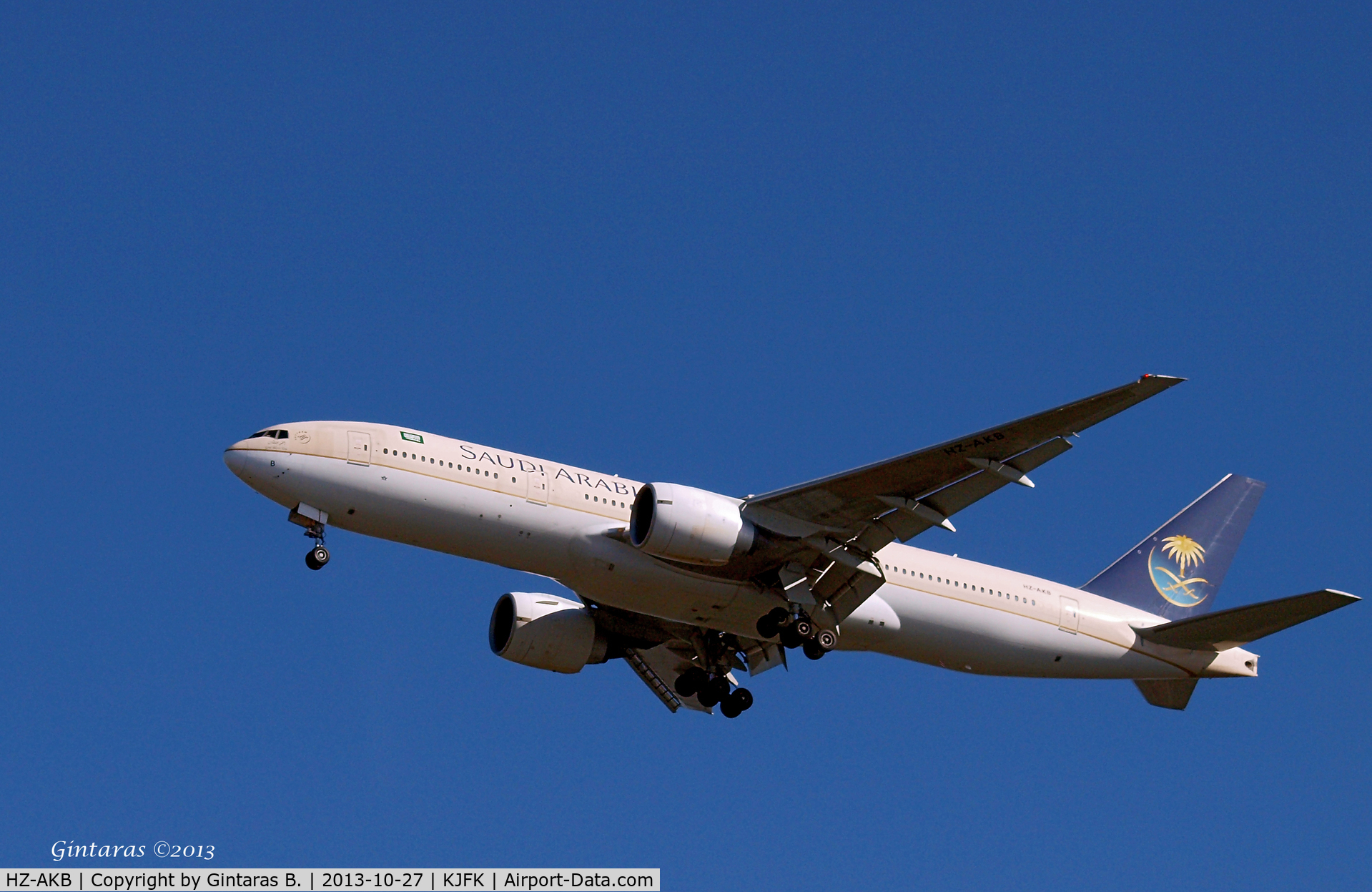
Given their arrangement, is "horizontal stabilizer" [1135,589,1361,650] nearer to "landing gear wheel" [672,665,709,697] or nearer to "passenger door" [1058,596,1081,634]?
"passenger door" [1058,596,1081,634]

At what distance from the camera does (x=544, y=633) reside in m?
34.6

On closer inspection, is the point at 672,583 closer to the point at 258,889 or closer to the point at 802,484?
the point at 802,484

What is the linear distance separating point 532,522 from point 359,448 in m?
3.63

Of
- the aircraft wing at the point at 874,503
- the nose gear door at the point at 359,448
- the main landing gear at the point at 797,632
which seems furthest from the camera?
the main landing gear at the point at 797,632

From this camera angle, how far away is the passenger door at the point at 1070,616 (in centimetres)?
3406

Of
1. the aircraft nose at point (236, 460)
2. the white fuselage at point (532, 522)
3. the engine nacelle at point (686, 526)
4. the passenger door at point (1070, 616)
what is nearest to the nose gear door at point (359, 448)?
the white fuselage at point (532, 522)

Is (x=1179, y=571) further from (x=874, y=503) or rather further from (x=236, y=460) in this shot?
(x=236, y=460)

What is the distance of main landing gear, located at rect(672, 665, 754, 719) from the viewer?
3459 cm

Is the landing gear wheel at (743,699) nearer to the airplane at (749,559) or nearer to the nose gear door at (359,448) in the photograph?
the airplane at (749,559)

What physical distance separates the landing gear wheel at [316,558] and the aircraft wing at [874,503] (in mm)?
8157

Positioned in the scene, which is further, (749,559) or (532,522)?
(749,559)

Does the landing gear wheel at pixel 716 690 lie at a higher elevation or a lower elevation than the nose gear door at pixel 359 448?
lower

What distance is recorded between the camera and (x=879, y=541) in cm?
2991

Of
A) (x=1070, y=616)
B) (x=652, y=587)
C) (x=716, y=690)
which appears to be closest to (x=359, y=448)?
(x=652, y=587)
